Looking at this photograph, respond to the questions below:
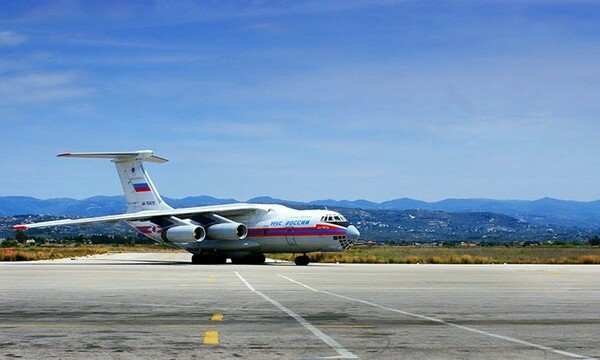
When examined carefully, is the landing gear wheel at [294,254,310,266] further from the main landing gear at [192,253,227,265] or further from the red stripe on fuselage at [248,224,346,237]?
the main landing gear at [192,253,227,265]

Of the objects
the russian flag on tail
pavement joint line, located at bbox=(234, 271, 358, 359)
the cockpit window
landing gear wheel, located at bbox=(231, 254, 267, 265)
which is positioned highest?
the russian flag on tail

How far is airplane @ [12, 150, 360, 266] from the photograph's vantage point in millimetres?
50094

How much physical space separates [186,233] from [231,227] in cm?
256

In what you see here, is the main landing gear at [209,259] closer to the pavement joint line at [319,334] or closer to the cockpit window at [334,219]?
the cockpit window at [334,219]

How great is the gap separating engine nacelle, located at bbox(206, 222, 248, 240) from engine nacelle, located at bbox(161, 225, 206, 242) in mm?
535

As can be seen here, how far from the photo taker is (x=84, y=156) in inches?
2083

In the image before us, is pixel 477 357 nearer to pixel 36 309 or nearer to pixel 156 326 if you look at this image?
pixel 156 326

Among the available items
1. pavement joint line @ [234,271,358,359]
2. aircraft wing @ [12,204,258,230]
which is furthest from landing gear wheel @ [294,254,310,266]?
pavement joint line @ [234,271,358,359]

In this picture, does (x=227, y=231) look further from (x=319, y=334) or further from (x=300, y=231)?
(x=319, y=334)

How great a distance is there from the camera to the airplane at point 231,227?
164ft

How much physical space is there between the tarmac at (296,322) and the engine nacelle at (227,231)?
86.9ft

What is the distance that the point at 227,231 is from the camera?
52.0 meters

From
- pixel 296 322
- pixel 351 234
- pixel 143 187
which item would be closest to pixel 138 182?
pixel 143 187

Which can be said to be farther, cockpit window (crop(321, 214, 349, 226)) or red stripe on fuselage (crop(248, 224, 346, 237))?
cockpit window (crop(321, 214, 349, 226))
